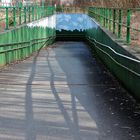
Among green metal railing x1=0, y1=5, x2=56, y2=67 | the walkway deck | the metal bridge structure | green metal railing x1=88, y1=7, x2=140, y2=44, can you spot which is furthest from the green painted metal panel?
green metal railing x1=0, y1=5, x2=56, y2=67

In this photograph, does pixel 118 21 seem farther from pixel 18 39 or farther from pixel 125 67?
Result: pixel 125 67

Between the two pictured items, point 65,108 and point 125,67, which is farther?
point 125,67

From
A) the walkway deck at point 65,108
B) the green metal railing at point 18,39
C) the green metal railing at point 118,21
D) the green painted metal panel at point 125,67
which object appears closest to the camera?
the walkway deck at point 65,108

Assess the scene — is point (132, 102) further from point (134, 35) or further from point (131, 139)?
point (134, 35)

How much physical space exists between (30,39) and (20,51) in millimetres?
3426

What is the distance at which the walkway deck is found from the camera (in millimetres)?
6906

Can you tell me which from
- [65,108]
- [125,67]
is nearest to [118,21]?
[125,67]

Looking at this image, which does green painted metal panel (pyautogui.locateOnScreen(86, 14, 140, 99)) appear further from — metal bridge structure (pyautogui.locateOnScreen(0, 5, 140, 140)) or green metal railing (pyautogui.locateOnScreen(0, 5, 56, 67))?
green metal railing (pyautogui.locateOnScreen(0, 5, 56, 67))

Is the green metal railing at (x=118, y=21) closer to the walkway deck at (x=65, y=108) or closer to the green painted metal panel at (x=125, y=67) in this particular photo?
the green painted metal panel at (x=125, y=67)

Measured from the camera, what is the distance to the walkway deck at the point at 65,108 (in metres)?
6.91

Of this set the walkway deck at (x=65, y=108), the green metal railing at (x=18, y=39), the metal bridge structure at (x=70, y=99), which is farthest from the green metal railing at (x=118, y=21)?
the green metal railing at (x=18, y=39)

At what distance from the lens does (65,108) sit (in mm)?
8539

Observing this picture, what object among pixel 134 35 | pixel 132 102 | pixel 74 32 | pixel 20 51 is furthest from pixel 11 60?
pixel 74 32

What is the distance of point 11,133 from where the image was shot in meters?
6.84
